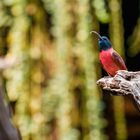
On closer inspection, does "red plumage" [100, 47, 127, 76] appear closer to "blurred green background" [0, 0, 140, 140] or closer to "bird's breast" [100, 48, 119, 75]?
"bird's breast" [100, 48, 119, 75]

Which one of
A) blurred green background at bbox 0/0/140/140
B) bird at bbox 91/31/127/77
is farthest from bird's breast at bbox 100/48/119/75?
blurred green background at bbox 0/0/140/140

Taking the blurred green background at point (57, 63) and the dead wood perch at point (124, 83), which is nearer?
the dead wood perch at point (124, 83)

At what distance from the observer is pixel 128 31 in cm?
294

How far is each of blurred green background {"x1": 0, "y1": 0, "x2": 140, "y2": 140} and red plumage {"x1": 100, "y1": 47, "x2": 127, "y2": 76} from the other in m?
0.60

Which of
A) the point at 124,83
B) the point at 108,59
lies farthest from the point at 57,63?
the point at 124,83

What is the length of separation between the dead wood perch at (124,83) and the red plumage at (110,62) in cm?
2

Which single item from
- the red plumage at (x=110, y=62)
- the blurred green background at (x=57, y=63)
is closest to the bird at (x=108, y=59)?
the red plumage at (x=110, y=62)

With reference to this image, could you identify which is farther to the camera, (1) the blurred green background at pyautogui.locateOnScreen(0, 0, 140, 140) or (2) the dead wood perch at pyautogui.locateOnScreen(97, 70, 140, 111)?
(1) the blurred green background at pyautogui.locateOnScreen(0, 0, 140, 140)

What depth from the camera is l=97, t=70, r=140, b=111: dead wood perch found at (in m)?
1.19

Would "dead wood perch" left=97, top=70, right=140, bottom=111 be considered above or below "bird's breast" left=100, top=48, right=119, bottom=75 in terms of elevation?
below

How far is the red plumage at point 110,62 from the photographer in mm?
1260

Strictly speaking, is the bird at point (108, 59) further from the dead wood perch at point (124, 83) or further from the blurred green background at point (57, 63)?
the blurred green background at point (57, 63)

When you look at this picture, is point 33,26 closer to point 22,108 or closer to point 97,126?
point 22,108

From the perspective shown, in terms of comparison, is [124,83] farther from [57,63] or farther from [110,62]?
[57,63]
